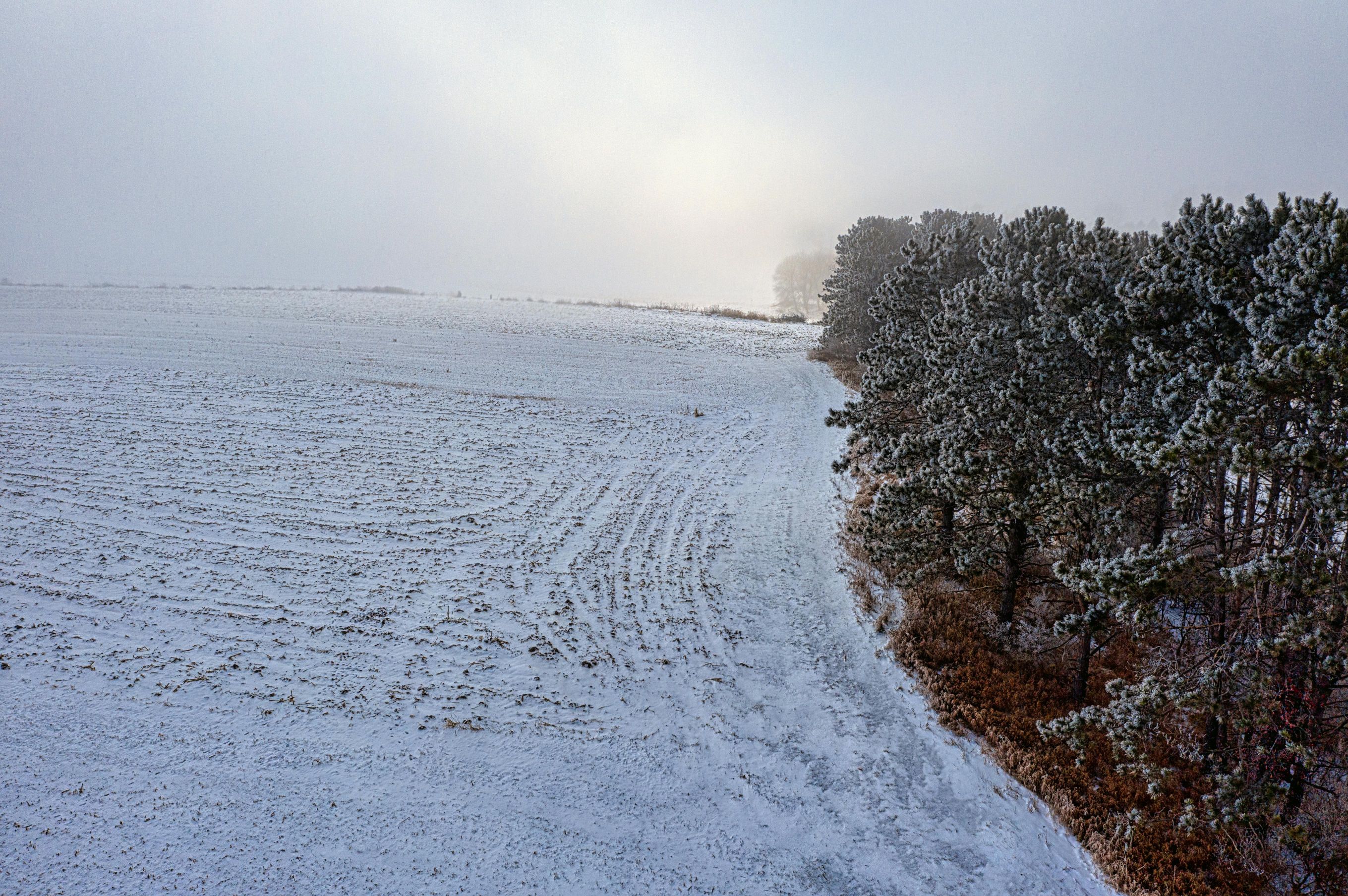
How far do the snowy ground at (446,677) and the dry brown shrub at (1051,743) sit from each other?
16.1 inches

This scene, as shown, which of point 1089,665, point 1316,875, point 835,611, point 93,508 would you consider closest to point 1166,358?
point 1316,875

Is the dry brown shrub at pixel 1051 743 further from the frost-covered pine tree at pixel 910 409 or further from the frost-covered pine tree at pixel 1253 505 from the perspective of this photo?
the frost-covered pine tree at pixel 910 409

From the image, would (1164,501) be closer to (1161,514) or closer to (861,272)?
(1161,514)

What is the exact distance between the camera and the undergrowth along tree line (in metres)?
6.37

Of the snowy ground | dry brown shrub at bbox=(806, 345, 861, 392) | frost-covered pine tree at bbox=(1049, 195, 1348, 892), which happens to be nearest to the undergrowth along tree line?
frost-covered pine tree at bbox=(1049, 195, 1348, 892)

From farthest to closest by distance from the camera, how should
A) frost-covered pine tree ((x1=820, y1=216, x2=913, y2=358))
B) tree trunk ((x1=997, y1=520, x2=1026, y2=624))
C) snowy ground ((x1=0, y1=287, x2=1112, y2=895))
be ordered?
frost-covered pine tree ((x1=820, y1=216, x2=913, y2=358)), tree trunk ((x1=997, y1=520, x2=1026, y2=624)), snowy ground ((x1=0, y1=287, x2=1112, y2=895))

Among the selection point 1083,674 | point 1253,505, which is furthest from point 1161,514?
point 1083,674

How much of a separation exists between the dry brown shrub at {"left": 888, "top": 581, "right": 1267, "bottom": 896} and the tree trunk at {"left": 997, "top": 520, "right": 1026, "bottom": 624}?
1.28ft

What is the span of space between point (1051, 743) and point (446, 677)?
9864 mm

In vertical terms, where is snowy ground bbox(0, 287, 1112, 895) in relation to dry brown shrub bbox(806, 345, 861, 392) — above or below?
below

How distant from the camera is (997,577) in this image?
13805 millimetres

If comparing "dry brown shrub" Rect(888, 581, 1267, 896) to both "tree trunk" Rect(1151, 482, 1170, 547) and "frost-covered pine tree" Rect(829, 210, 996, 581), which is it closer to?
"frost-covered pine tree" Rect(829, 210, 996, 581)

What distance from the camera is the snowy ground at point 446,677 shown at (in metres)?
8.01

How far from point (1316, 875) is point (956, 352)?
7774 mm
